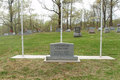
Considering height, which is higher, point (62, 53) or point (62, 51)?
point (62, 51)

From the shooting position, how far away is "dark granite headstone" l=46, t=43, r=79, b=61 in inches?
209

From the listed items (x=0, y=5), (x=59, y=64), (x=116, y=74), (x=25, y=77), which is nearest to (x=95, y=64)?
(x=116, y=74)

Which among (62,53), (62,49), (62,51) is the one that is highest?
(62,49)

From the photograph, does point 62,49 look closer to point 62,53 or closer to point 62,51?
point 62,51

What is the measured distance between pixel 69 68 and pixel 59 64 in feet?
1.90

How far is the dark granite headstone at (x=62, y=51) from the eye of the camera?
209 inches

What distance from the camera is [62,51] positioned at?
17.6ft

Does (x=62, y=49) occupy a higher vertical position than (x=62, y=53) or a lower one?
higher

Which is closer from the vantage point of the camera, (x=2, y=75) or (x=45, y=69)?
(x=2, y=75)

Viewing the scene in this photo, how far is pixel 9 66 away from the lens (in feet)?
15.3

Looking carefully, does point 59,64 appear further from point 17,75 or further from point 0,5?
point 0,5

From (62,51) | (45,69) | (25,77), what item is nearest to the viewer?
(25,77)

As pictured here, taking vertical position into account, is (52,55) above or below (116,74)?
above

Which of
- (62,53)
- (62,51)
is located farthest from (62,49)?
(62,53)
